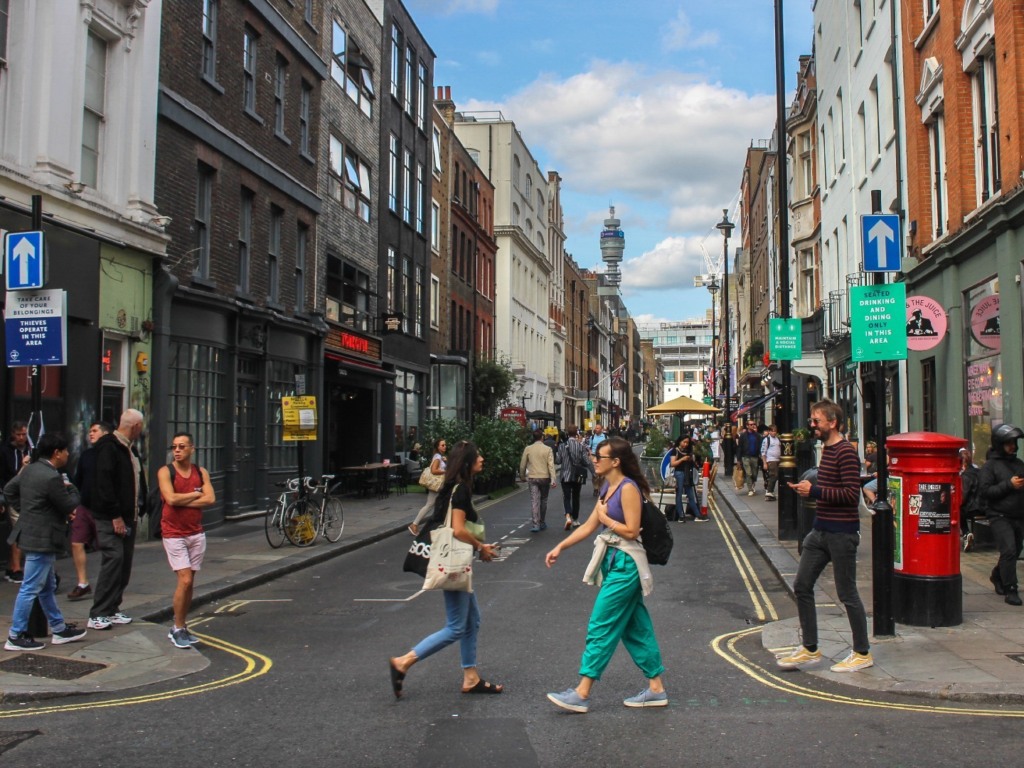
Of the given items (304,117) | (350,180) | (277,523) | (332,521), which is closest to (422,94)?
(350,180)

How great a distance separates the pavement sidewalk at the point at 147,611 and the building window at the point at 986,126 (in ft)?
35.5

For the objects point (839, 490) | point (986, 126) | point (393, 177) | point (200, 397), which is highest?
point (393, 177)

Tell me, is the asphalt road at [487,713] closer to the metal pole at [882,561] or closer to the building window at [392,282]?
the metal pole at [882,561]

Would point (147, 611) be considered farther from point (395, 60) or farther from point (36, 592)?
point (395, 60)

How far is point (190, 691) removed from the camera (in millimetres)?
6914

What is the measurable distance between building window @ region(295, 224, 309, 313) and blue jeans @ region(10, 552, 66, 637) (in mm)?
14334

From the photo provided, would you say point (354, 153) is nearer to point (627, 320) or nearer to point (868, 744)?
point (868, 744)

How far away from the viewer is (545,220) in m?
65.9

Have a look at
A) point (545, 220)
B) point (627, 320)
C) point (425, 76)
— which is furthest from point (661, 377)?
point (425, 76)

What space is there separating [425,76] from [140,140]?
67.2 ft

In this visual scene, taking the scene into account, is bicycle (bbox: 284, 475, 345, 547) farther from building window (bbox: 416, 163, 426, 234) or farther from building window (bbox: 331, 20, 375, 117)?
building window (bbox: 416, 163, 426, 234)

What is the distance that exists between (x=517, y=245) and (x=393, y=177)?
25.8 m

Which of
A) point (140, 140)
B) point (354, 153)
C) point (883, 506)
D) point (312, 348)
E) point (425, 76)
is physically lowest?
point (883, 506)

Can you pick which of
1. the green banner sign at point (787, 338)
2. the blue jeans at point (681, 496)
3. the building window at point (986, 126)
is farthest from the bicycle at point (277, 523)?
the building window at point (986, 126)
